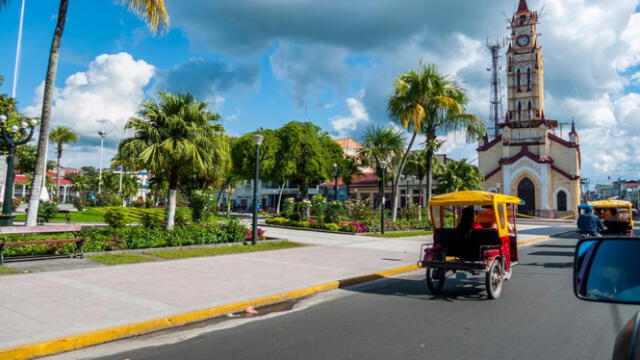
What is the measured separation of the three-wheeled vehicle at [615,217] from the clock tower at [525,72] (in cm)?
5797

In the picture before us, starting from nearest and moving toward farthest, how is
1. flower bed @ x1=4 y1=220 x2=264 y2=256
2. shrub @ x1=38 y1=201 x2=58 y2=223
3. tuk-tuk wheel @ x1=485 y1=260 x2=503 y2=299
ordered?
1. tuk-tuk wheel @ x1=485 y1=260 x2=503 y2=299
2. flower bed @ x1=4 y1=220 x2=264 y2=256
3. shrub @ x1=38 y1=201 x2=58 y2=223

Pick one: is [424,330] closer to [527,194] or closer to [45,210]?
[45,210]

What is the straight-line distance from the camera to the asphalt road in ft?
17.0

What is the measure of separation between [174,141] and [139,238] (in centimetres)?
349

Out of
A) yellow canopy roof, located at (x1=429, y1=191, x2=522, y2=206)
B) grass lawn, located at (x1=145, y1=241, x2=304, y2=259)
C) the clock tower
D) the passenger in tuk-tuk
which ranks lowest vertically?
grass lawn, located at (x1=145, y1=241, x2=304, y2=259)

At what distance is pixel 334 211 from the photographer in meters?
25.9

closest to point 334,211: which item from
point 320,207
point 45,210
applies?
point 320,207

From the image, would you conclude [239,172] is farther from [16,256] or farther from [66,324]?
[66,324]

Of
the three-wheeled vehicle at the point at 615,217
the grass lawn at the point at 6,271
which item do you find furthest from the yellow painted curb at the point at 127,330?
the three-wheeled vehicle at the point at 615,217

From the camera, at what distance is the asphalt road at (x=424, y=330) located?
5188 millimetres

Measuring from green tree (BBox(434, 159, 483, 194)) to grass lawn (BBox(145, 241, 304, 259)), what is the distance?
25137 millimetres

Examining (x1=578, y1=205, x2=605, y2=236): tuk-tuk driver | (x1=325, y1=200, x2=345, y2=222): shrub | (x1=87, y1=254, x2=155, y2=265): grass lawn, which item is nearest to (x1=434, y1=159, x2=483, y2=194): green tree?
(x1=325, y1=200, x2=345, y2=222): shrub

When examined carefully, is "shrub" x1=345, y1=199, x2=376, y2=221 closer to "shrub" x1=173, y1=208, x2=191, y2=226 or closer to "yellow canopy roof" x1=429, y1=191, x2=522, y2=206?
"shrub" x1=173, y1=208, x2=191, y2=226

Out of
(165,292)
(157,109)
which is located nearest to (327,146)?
(157,109)
